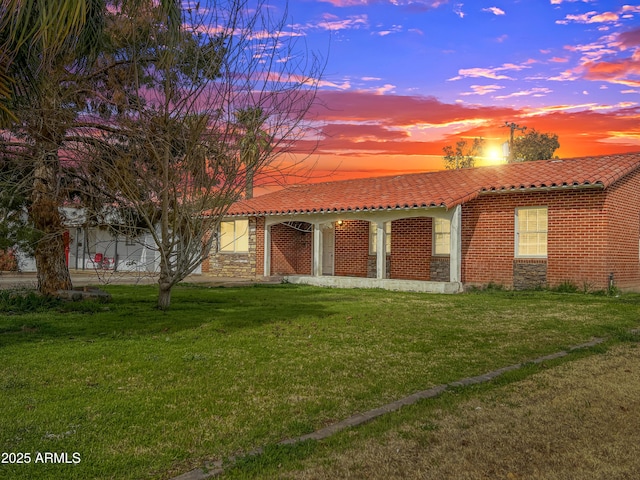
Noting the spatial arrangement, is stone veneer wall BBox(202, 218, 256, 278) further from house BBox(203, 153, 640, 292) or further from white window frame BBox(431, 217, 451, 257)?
white window frame BBox(431, 217, 451, 257)

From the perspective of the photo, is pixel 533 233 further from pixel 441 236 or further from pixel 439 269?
pixel 439 269

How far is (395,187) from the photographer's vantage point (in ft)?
68.1

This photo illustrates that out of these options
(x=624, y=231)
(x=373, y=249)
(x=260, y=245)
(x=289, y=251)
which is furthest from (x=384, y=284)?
(x=624, y=231)

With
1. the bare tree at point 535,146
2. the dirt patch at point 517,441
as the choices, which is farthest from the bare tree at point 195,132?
the bare tree at point 535,146

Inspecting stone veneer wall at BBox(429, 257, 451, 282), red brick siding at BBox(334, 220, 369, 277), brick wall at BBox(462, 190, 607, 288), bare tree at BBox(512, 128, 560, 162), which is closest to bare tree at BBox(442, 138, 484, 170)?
bare tree at BBox(512, 128, 560, 162)

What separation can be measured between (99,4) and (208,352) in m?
6.38

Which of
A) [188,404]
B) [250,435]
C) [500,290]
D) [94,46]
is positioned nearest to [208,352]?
[188,404]

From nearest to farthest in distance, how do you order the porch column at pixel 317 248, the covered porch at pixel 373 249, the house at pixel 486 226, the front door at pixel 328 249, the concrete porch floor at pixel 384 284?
1. the house at pixel 486 226
2. the concrete porch floor at pixel 384 284
3. the covered porch at pixel 373 249
4. the porch column at pixel 317 248
5. the front door at pixel 328 249

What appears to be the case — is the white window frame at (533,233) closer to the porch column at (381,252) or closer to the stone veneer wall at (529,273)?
the stone veneer wall at (529,273)

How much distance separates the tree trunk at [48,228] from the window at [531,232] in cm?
1253

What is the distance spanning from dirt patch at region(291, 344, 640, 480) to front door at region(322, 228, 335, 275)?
16.8 m

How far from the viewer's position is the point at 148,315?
1025 centimetres

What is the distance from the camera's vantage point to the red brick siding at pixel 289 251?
22.7m

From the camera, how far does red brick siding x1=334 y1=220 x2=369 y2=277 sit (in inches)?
830
